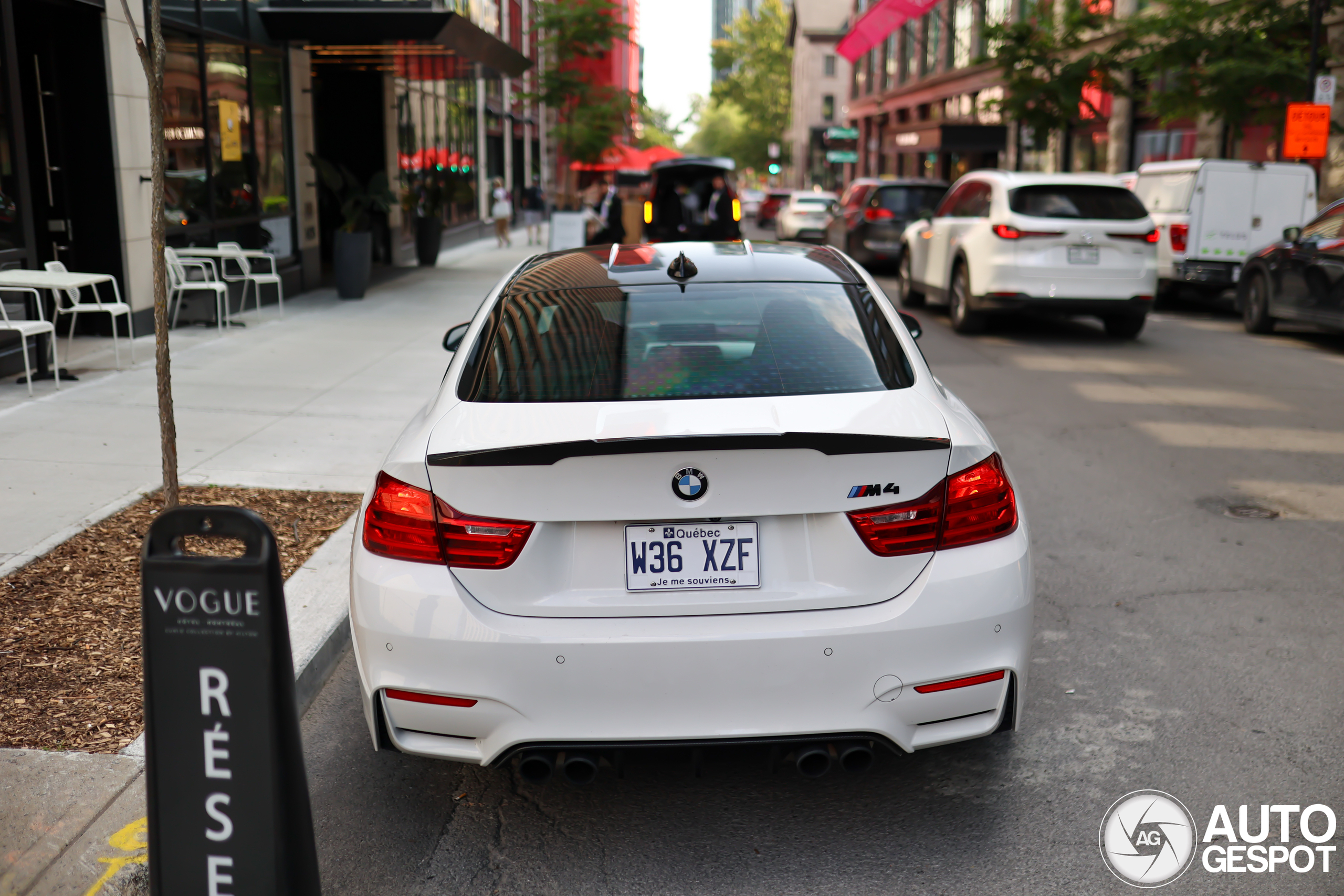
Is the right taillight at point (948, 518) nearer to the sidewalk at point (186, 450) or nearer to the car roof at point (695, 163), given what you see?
the sidewalk at point (186, 450)

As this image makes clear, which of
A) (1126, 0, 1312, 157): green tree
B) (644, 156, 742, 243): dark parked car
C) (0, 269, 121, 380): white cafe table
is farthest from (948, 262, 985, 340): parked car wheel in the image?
(1126, 0, 1312, 157): green tree

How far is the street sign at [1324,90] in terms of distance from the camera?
18797mm

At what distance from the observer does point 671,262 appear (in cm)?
434

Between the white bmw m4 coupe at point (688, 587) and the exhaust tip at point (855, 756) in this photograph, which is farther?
the exhaust tip at point (855, 756)

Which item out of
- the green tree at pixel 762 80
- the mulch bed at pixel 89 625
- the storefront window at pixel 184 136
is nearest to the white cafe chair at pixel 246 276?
the storefront window at pixel 184 136

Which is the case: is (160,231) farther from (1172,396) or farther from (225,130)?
(225,130)

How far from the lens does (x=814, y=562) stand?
3.15 m

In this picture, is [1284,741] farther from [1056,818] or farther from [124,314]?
[124,314]

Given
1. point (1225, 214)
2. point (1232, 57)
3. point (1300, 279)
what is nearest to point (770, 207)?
point (1232, 57)

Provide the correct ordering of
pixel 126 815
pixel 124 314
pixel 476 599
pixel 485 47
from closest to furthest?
1. pixel 476 599
2. pixel 126 815
3. pixel 124 314
4. pixel 485 47

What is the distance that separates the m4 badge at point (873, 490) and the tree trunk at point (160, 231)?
3294 mm

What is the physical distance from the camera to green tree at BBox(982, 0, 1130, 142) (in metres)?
28.7

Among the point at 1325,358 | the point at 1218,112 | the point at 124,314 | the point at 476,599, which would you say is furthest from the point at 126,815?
the point at 1218,112

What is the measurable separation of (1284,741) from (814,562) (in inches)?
77.1
